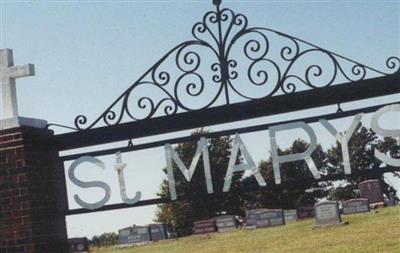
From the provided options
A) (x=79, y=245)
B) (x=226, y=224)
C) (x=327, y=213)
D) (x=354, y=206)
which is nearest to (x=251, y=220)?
(x=226, y=224)

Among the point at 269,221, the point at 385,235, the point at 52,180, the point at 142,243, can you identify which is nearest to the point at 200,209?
the point at 142,243

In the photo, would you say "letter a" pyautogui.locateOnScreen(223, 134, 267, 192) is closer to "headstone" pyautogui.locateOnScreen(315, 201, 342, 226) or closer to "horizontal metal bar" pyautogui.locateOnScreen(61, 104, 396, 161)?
"horizontal metal bar" pyautogui.locateOnScreen(61, 104, 396, 161)

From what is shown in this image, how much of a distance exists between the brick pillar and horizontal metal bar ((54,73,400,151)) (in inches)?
11.8

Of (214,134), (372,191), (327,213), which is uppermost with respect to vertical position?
(214,134)

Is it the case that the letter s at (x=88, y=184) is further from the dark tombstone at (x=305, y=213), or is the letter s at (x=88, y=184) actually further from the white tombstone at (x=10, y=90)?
the dark tombstone at (x=305, y=213)

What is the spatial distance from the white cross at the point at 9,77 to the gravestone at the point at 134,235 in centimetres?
3446

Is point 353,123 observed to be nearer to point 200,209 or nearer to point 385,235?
point 385,235

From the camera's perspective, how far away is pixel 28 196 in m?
6.26

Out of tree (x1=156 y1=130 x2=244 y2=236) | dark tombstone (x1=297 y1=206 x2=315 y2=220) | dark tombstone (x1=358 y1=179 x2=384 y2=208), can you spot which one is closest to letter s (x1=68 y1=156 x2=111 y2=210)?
dark tombstone (x1=297 y1=206 x2=315 y2=220)

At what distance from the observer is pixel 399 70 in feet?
19.3

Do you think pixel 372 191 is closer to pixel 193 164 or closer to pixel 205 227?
pixel 205 227

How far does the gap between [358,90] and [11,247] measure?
3803 mm

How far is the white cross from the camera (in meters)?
6.55

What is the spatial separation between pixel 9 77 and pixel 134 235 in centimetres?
3490
